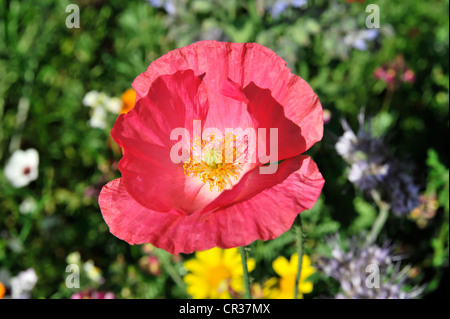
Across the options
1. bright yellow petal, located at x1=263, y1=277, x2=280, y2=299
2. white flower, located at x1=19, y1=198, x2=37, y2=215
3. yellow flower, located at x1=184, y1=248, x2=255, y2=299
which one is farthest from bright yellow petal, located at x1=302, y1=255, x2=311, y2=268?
white flower, located at x1=19, y1=198, x2=37, y2=215

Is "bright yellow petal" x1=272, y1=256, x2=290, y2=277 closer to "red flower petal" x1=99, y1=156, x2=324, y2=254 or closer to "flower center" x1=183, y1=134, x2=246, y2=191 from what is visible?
"flower center" x1=183, y1=134, x2=246, y2=191

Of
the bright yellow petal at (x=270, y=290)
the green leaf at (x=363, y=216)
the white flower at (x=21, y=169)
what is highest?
the white flower at (x=21, y=169)

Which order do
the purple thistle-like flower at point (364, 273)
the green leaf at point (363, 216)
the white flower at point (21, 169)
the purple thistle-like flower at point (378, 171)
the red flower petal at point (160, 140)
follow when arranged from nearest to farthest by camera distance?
the red flower petal at point (160, 140)
the purple thistle-like flower at point (364, 273)
the purple thistle-like flower at point (378, 171)
the green leaf at point (363, 216)
the white flower at point (21, 169)

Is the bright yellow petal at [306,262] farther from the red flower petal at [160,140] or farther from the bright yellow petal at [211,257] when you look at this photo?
the red flower petal at [160,140]

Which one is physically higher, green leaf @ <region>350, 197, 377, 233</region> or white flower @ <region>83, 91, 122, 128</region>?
white flower @ <region>83, 91, 122, 128</region>

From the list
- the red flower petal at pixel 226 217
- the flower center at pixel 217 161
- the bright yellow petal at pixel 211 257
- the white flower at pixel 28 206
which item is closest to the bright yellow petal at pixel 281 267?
the bright yellow petal at pixel 211 257
